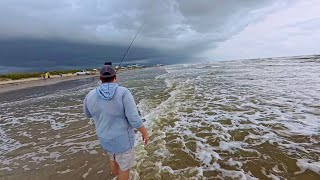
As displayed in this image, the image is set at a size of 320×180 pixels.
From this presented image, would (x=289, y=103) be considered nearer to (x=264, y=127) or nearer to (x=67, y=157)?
(x=264, y=127)

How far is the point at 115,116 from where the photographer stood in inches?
156

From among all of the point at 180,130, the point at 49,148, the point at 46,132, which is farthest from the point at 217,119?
the point at 46,132

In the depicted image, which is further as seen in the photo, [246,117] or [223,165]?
[246,117]

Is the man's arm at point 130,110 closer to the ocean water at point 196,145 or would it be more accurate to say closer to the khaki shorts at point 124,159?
the khaki shorts at point 124,159

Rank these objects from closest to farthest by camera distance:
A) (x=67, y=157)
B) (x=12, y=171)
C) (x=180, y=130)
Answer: (x=12, y=171), (x=67, y=157), (x=180, y=130)

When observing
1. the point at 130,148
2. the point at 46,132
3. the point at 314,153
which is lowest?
the point at 46,132

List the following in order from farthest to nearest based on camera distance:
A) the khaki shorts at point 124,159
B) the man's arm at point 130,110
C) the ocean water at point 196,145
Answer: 1. the ocean water at point 196,145
2. the khaki shorts at point 124,159
3. the man's arm at point 130,110

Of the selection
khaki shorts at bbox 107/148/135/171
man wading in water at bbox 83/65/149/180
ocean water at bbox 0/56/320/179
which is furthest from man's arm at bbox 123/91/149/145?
ocean water at bbox 0/56/320/179

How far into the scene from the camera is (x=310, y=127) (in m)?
7.75

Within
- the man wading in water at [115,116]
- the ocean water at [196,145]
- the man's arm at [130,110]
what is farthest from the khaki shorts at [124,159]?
the ocean water at [196,145]

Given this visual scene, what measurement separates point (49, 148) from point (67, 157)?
52.8 inches

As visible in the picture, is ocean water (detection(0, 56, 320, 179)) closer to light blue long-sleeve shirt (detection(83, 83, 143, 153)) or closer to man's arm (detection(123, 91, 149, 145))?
light blue long-sleeve shirt (detection(83, 83, 143, 153))

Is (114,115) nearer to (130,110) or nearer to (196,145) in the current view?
(130,110)

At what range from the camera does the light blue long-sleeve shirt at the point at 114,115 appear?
3883mm
